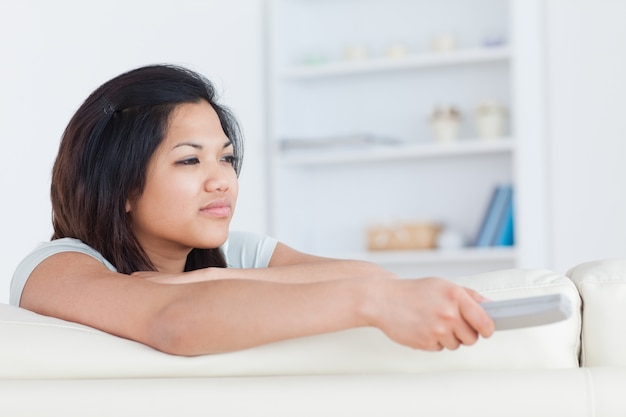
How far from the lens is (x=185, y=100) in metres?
1.63

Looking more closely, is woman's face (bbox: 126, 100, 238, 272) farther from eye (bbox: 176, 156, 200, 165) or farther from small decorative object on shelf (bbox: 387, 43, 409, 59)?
small decorative object on shelf (bbox: 387, 43, 409, 59)

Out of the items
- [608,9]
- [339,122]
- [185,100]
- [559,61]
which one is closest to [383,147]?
[339,122]

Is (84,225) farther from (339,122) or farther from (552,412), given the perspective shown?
(339,122)

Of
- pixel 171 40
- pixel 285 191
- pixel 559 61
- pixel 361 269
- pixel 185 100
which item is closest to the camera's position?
pixel 361 269

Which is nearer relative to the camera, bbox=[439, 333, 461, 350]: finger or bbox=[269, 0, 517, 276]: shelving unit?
bbox=[439, 333, 461, 350]: finger

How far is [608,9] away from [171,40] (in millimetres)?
1747

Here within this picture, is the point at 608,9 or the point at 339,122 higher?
the point at 608,9

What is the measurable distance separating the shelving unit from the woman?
2.17 m

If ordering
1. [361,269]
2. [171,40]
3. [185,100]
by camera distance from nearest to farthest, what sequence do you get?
1. [361,269]
2. [185,100]
3. [171,40]

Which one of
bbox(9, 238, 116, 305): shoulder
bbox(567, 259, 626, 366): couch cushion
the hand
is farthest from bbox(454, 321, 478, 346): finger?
bbox(9, 238, 116, 305): shoulder

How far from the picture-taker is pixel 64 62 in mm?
3033

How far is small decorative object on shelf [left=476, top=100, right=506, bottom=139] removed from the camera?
3928 mm

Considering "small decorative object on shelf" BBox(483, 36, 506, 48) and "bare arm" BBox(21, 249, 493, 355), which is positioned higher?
"small decorative object on shelf" BBox(483, 36, 506, 48)

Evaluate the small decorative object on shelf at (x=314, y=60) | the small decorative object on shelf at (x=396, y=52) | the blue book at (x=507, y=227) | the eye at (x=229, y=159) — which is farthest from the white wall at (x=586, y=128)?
the eye at (x=229, y=159)
